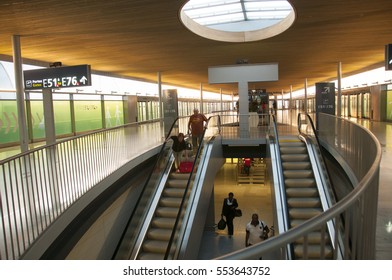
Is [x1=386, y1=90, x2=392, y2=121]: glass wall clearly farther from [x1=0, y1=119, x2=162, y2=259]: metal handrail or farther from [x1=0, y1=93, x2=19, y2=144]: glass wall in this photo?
[x1=0, y1=93, x2=19, y2=144]: glass wall

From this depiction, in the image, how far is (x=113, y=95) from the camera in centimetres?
2172

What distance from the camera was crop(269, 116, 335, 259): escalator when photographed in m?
7.40

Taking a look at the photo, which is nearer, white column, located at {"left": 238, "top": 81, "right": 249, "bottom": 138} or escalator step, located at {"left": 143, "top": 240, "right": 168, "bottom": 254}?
escalator step, located at {"left": 143, "top": 240, "right": 168, "bottom": 254}

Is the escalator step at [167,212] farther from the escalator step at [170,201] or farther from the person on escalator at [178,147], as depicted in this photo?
the person on escalator at [178,147]

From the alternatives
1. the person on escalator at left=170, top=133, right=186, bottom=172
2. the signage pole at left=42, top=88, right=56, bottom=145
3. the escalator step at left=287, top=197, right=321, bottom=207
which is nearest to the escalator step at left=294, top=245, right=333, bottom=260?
the escalator step at left=287, top=197, right=321, bottom=207

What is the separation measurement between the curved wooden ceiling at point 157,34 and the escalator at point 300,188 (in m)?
3.54

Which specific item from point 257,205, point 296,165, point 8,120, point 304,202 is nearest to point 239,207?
point 257,205

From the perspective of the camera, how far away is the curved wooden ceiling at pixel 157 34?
734 cm

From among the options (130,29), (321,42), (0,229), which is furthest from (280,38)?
(0,229)

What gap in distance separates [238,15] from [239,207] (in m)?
9.96

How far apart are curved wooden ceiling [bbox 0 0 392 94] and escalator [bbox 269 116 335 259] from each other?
139 inches

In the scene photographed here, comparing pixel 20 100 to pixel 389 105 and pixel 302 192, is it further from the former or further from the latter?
pixel 389 105

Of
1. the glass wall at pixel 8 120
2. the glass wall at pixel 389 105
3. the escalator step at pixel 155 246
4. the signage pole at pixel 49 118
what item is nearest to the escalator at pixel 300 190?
the escalator step at pixel 155 246
